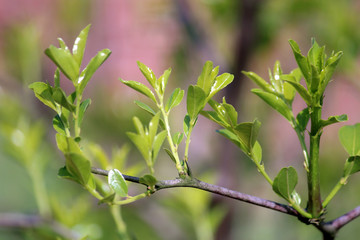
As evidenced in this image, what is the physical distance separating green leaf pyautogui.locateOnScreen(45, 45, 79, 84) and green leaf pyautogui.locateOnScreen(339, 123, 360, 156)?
0.16 meters

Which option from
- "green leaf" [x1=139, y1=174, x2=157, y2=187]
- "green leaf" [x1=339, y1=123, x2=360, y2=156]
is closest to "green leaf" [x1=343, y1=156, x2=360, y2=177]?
"green leaf" [x1=339, y1=123, x2=360, y2=156]

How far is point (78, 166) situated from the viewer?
227mm

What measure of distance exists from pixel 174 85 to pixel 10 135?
1.65 ft

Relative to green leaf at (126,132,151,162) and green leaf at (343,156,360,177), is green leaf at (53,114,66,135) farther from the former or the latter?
green leaf at (343,156,360,177)

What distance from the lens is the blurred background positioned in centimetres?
49

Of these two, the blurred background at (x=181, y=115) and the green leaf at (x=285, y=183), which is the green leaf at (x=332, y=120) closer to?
the green leaf at (x=285, y=183)

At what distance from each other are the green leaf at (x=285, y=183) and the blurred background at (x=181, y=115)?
19 centimetres

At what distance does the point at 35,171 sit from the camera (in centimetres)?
49

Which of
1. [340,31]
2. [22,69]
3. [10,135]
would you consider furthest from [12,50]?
[340,31]

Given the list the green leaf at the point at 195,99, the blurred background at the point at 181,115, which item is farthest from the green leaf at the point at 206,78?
the blurred background at the point at 181,115

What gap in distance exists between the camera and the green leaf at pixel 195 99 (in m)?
0.24

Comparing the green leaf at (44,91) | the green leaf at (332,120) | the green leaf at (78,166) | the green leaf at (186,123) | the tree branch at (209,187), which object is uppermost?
the green leaf at (44,91)

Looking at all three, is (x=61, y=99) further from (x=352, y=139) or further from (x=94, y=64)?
(x=352, y=139)

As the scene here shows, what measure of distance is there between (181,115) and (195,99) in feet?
2.42
